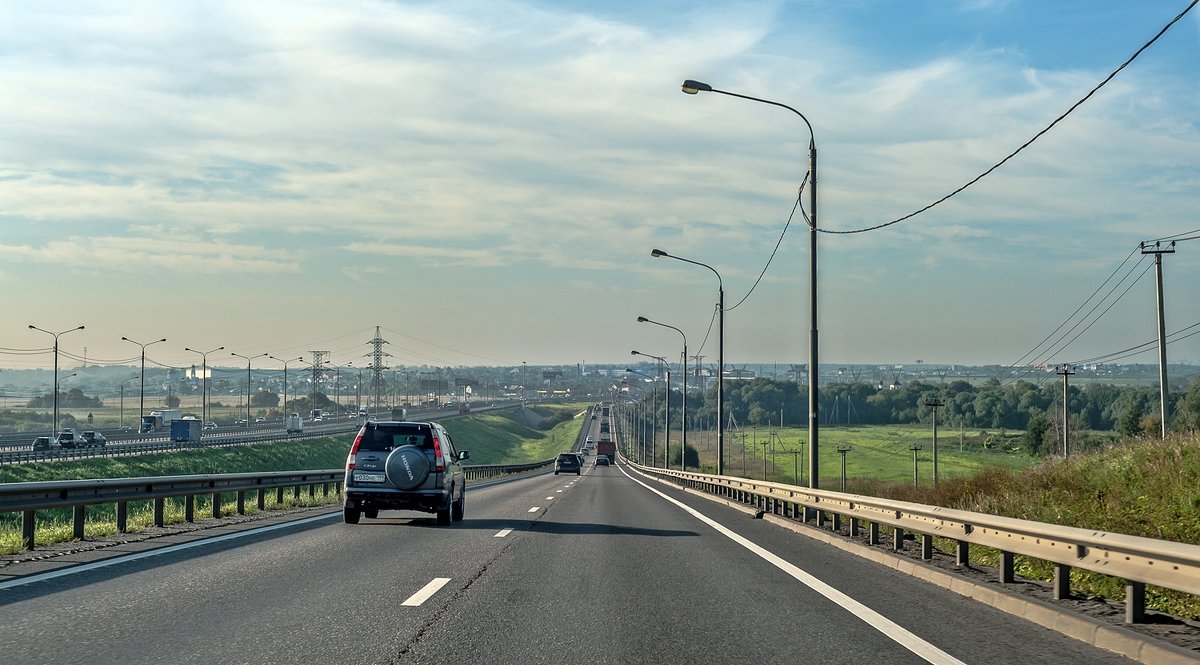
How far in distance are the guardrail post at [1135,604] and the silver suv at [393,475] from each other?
12203 millimetres

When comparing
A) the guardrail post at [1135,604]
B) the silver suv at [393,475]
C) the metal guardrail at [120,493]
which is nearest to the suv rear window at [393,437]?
the silver suv at [393,475]

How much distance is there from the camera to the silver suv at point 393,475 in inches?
740

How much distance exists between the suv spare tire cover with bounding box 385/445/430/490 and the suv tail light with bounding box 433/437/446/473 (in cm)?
35

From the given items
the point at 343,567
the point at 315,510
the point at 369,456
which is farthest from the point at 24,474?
the point at 343,567

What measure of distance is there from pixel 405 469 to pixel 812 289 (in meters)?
9.42

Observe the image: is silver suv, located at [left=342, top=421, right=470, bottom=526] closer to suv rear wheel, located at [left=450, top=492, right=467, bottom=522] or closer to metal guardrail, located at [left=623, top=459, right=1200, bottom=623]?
suv rear wheel, located at [left=450, top=492, right=467, bottom=522]

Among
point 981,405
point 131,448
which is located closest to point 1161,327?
point 131,448

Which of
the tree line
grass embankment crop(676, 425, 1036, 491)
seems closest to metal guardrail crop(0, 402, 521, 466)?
grass embankment crop(676, 425, 1036, 491)

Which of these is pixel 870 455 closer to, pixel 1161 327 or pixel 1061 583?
pixel 1161 327

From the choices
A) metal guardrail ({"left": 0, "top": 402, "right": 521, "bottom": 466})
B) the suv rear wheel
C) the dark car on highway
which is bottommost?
the dark car on highway

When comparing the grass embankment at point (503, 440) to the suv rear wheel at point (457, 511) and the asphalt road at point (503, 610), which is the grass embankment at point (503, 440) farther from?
the asphalt road at point (503, 610)

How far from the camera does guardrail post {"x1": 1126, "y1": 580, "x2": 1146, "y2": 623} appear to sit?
8000 millimetres

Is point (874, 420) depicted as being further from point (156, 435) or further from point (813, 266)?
point (813, 266)

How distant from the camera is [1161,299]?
5412cm
